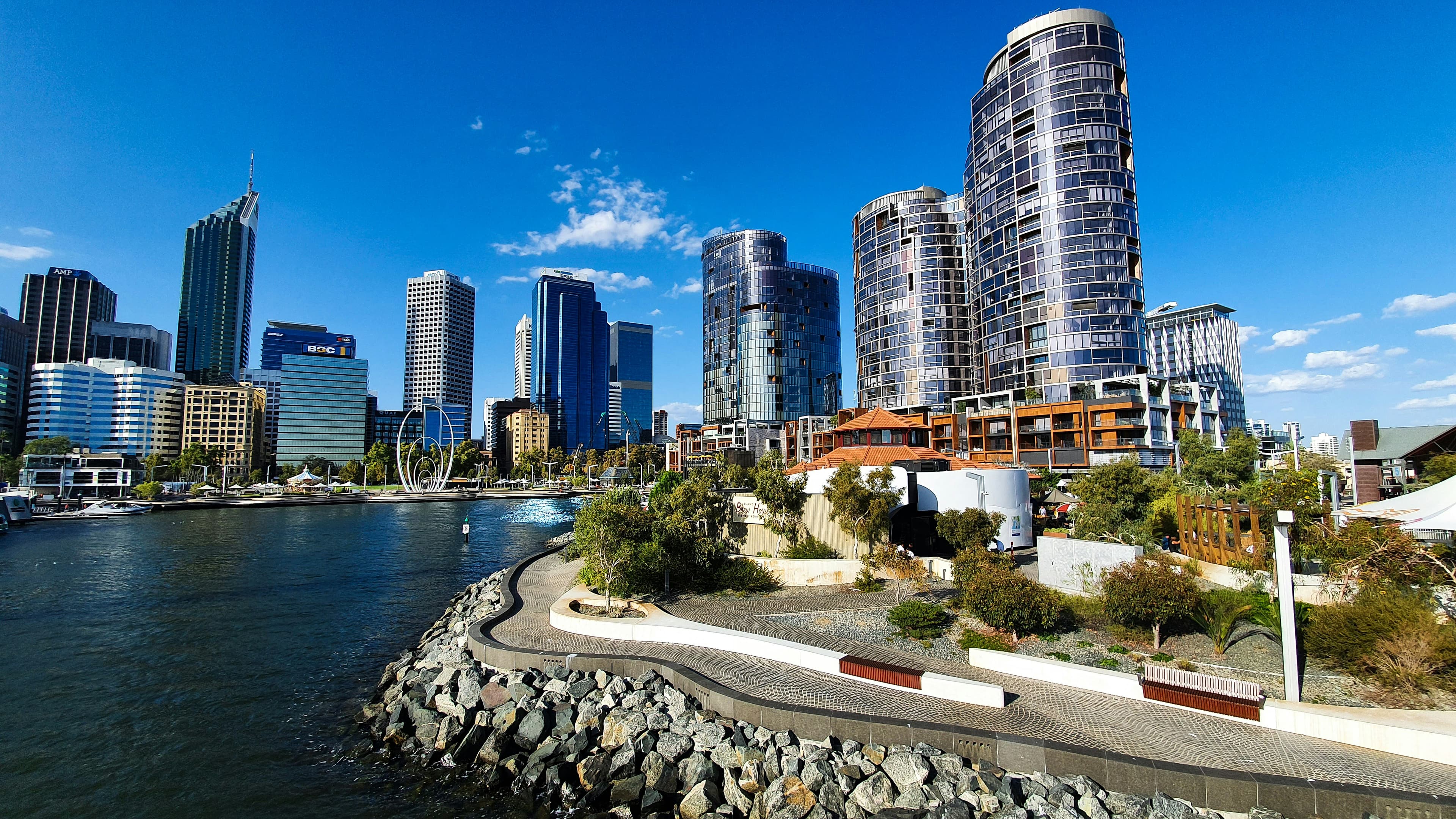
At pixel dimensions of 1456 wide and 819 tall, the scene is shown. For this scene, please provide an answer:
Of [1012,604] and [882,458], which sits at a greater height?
[882,458]

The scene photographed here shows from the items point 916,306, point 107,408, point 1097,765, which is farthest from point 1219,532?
point 107,408

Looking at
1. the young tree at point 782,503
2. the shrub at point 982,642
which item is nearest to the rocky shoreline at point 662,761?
the shrub at point 982,642

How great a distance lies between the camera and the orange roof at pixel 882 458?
40656mm

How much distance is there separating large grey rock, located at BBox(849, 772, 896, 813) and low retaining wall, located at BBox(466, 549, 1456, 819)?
110 centimetres

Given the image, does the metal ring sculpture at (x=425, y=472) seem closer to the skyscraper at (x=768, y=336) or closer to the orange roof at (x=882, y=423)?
the skyscraper at (x=768, y=336)

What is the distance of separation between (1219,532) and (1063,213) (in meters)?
75.8

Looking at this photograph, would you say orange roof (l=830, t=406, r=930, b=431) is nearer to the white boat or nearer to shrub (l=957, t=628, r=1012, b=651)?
shrub (l=957, t=628, r=1012, b=651)

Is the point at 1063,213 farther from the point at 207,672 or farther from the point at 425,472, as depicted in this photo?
the point at 425,472

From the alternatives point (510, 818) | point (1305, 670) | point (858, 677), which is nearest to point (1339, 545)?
point (1305, 670)

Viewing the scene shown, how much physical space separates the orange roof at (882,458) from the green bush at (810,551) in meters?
5.00

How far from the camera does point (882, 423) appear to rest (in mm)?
43469

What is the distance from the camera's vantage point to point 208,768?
1802 centimetres

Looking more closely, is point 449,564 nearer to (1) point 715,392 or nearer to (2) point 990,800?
(2) point 990,800

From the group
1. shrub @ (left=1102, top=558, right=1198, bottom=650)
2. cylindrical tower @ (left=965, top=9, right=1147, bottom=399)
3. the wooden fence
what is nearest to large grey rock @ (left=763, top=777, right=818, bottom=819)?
shrub @ (left=1102, top=558, right=1198, bottom=650)
